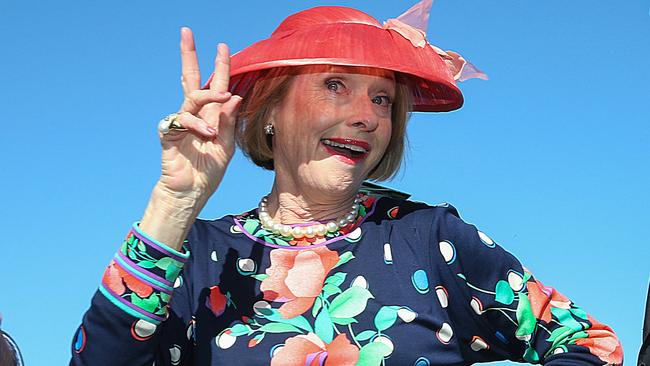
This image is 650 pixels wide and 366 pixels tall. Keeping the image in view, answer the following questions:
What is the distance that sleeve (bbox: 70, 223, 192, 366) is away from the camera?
4258 millimetres

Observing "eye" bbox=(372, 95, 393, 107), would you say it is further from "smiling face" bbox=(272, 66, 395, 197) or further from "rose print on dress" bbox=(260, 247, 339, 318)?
"rose print on dress" bbox=(260, 247, 339, 318)

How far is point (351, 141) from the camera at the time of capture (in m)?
4.90

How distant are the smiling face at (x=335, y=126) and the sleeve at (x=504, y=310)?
418mm

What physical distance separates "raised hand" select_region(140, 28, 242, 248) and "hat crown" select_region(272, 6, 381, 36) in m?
0.78

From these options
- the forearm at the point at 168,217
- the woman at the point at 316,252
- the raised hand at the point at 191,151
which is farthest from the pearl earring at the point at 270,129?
the forearm at the point at 168,217

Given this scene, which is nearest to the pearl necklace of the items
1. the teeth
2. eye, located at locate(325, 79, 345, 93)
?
the teeth

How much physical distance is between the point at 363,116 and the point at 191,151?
2.76 feet

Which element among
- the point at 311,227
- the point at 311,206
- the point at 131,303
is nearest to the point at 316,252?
the point at 311,227

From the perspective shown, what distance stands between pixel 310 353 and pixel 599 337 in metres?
1.07

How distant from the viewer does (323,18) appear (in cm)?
517

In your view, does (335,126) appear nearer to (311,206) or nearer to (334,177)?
(334,177)

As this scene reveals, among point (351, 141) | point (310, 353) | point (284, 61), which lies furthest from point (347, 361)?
point (284, 61)

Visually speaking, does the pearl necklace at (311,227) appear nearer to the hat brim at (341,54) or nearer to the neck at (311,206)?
the neck at (311,206)

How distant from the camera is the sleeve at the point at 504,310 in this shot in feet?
15.4
